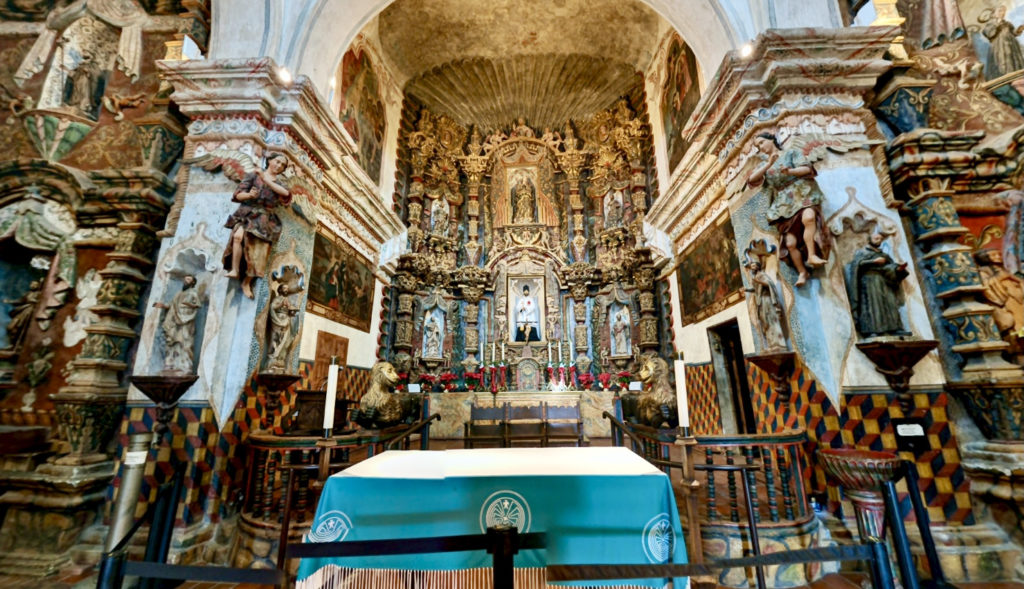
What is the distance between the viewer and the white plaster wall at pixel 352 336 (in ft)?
18.5

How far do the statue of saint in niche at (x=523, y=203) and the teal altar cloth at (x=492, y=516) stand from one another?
9.69 m

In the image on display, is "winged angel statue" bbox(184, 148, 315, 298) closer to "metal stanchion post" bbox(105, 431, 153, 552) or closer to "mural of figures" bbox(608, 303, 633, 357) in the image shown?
"metal stanchion post" bbox(105, 431, 153, 552)

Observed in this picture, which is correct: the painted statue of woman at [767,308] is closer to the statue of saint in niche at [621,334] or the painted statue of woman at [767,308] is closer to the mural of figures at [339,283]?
the statue of saint in niche at [621,334]

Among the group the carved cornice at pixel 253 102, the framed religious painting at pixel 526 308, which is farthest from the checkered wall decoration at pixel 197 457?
the framed religious painting at pixel 526 308

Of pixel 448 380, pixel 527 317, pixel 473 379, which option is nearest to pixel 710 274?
pixel 527 317

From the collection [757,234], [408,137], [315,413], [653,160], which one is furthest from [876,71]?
[408,137]

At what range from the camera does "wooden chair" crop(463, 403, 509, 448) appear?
230 inches

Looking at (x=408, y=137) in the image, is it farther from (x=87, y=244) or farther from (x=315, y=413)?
(x=315, y=413)

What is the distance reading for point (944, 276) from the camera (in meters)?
3.85

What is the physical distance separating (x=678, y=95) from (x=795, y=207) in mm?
5076

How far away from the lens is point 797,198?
409 centimetres

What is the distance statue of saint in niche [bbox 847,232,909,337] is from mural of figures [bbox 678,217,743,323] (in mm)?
1551

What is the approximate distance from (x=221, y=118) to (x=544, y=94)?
898cm

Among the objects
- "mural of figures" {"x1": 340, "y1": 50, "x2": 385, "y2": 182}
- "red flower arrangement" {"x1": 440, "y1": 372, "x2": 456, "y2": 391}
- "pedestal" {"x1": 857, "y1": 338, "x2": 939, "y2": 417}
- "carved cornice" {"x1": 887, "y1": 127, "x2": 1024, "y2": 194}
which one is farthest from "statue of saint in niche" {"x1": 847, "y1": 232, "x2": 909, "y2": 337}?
"mural of figures" {"x1": 340, "y1": 50, "x2": 385, "y2": 182}
